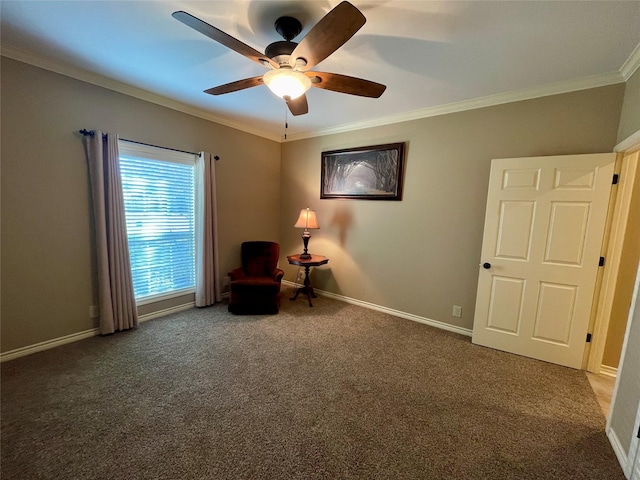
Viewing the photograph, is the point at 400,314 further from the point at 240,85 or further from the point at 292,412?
the point at 240,85

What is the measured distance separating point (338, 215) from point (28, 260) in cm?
340

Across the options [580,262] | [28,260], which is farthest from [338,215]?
[28,260]

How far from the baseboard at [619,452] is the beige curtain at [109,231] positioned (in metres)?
4.10

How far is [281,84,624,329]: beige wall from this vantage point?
2428 mm

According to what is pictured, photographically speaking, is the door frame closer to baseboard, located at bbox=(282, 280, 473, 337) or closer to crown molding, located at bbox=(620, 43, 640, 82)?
crown molding, located at bbox=(620, 43, 640, 82)

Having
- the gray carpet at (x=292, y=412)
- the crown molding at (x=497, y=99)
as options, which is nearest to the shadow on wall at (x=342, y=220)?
the crown molding at (x=497, y=99)

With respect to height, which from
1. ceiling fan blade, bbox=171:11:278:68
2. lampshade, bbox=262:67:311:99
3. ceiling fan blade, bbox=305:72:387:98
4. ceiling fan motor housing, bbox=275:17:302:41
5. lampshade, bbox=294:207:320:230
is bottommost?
lampshade, bbox=294:207:320:230

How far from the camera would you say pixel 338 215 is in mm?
4027

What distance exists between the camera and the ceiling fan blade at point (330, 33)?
121 centimetres

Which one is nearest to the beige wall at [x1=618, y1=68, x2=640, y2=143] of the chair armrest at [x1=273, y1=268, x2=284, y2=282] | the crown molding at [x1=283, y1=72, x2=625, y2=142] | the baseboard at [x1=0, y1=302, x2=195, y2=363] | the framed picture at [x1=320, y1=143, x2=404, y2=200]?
the crown molding at [x1=283, y1=72, x2=625, y2=142]

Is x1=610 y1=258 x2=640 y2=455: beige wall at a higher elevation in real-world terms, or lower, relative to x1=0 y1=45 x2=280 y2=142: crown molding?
lower

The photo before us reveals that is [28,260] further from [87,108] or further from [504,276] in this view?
[504,276]

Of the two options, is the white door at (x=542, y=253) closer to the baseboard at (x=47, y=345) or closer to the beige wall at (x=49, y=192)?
the beige wall at (x=49, y=192)

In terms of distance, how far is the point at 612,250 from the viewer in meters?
2.28
